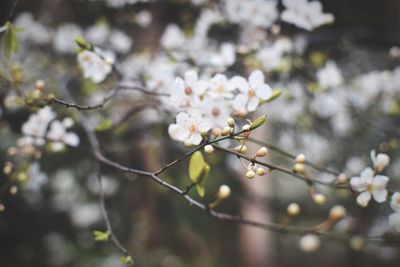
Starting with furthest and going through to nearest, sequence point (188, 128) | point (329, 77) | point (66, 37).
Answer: point (66, 37), point (329, 77), point (188, 128)

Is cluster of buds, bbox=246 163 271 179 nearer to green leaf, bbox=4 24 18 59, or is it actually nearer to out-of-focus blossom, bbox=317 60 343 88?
green leaf, bbox=4 24 18 59

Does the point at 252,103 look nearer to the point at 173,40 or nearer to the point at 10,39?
the point at 10,39

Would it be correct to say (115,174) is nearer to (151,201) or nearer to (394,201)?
(151,201)

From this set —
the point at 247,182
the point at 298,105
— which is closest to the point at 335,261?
the point at 247,182

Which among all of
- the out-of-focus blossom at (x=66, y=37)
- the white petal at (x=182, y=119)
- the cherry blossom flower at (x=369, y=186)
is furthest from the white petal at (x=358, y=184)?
the out-of-focus blossom at (x=66, y=37)

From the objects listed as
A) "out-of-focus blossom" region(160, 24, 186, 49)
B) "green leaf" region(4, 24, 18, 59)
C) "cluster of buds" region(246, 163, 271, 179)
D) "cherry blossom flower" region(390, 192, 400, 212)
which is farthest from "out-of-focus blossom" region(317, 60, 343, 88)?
"green leaf" region(4, 24, 18, 59)

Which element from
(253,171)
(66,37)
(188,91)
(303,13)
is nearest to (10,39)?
(188,91)
